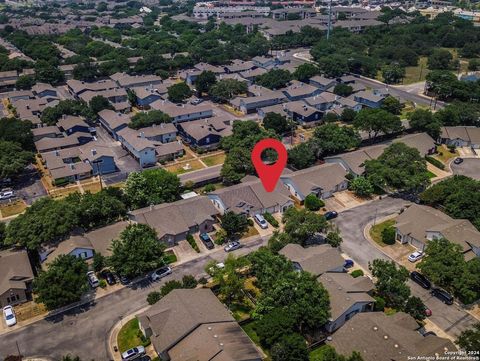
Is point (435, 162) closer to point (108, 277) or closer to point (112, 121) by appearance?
point (108, 277)

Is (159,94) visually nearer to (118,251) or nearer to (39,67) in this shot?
(39,67)

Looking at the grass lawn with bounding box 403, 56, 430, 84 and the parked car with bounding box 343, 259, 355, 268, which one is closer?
the parked car with bounding box 343, 259, 355, 268

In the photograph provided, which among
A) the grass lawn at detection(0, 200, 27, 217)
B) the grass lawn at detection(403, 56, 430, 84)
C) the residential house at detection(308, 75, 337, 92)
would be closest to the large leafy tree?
the residential house at detection(308, 75, 337, 92)

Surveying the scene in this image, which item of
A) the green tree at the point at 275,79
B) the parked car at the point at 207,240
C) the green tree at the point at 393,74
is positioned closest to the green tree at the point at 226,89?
the green tree at the point at 275,79

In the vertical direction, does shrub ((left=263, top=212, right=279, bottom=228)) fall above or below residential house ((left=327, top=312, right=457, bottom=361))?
below

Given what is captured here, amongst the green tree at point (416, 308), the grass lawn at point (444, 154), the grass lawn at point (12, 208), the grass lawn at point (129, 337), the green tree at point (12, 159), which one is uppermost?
the green tree at point (12, 159)

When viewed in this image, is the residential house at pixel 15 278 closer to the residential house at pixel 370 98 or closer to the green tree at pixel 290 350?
the green tree at pixel 290 350

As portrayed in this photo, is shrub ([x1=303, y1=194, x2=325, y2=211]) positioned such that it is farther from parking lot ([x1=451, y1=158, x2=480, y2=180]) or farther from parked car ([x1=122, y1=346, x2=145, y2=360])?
parked car ([x1=122, y1=346, x2=145, y2=360])
